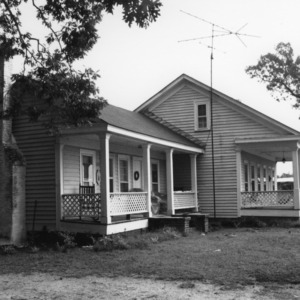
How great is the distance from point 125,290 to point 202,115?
16.3m

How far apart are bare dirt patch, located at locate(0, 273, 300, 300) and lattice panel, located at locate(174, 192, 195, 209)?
11.3 metres

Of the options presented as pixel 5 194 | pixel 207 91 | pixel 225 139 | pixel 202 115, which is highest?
pixel 207 91

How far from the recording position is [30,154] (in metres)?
17.1

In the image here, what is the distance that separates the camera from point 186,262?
453 inches

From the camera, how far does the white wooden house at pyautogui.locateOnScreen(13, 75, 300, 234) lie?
15945 millimetres

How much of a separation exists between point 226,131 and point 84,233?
1057 cm

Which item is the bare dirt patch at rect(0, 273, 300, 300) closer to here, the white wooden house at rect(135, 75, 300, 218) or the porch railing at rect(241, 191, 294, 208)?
the white wooden house at rect(135, 75, 300, 218)

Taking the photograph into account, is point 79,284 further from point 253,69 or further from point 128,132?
point 253,69

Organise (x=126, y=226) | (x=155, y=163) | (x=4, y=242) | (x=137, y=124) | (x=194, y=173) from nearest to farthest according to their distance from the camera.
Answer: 1. (x=4, y=242)
2. (x=126, y=226)
3. (x=137, y=124)
4. (x=194, y=173)
5. (x=155, y=163)

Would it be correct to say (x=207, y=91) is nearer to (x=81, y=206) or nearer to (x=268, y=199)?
(x=268, y=199)

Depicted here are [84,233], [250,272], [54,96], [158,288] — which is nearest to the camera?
[158,288]

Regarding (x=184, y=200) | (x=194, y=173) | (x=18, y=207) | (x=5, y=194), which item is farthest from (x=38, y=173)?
(x=194, y=173)

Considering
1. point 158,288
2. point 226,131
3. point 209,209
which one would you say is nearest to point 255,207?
point 209,209

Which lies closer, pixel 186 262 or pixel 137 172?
pixel 186 262
